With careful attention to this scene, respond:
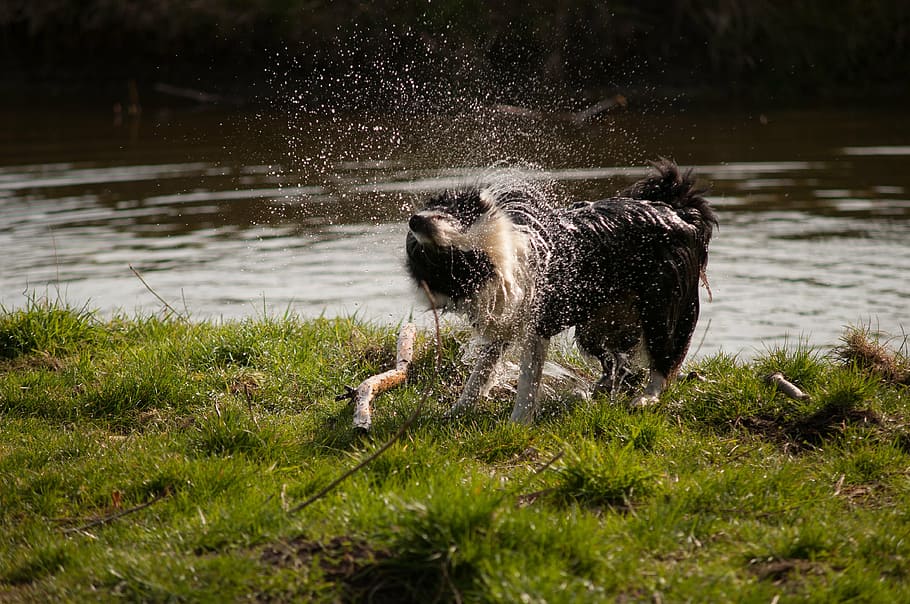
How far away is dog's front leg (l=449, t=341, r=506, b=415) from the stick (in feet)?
1.45

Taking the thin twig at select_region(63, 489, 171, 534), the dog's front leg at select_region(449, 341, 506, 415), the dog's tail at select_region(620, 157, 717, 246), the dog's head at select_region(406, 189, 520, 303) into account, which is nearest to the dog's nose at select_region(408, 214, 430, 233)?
the dog's head at select_region(406, 189, 520, 303)

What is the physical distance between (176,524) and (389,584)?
1.02 metres

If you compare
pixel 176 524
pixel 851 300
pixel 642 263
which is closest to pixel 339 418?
pixel 176 524

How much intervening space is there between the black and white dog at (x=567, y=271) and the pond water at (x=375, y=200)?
14.1 inches

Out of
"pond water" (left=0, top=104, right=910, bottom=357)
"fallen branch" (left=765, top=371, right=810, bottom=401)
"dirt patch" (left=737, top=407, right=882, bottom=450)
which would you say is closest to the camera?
"dirt patch" (left=737, top=407, right=882, bottom=450)

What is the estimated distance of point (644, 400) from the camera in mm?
5164

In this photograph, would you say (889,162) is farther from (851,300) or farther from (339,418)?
(339,418)

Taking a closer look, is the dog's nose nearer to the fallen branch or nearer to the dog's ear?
the dog's ear

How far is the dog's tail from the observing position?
544cm

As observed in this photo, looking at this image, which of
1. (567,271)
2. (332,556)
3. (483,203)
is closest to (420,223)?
(483,203)

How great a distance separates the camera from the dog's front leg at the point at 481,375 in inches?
207

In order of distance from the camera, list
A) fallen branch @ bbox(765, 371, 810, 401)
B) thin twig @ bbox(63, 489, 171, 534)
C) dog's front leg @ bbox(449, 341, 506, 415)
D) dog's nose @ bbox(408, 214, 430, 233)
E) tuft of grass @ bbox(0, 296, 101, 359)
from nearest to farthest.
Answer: thin twig @ bbox(63, 489, 171, 534) < dog's nose @ bbox(408, 214, 430, 233) < fallen branch @ bbox(765, 371, 810, 401) < dog's front leg @ bbox(449, 341, 506, 415) < tuft of grass @ bbox(0, 296, 101, 359)

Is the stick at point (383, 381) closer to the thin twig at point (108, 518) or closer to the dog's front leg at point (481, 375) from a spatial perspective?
the dog's front leg at point (481, 375)

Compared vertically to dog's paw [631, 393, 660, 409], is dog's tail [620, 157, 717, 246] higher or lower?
Answer: higher
